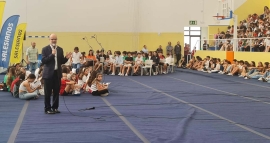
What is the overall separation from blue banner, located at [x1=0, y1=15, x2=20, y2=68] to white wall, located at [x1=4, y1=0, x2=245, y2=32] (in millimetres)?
9696

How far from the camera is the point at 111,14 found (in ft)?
93.7

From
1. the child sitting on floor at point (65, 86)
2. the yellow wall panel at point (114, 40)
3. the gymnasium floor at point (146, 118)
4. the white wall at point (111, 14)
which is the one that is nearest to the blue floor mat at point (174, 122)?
the gymnasium floor at point (146, 118)

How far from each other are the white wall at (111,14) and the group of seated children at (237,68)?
4.89 m

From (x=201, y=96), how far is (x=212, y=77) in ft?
24.5

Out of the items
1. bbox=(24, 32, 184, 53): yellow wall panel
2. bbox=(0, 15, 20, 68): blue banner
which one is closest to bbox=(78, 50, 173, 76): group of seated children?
bbox=(0, 15, 20, 68): blue banner

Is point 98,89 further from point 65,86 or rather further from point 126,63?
point 126,63

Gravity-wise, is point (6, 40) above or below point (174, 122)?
above

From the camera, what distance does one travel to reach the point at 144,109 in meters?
10.1

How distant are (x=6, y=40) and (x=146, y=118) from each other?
10247mm

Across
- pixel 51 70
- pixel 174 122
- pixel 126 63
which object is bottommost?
pixel 174 122

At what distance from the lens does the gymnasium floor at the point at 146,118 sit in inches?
277

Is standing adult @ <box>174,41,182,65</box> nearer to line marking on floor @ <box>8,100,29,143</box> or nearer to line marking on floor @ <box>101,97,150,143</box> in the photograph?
line marking on floor @ <box>101,97,150,143</box>

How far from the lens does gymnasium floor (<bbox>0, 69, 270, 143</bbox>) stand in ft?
23.0

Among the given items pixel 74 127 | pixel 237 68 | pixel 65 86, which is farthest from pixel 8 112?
pixel 237 68
